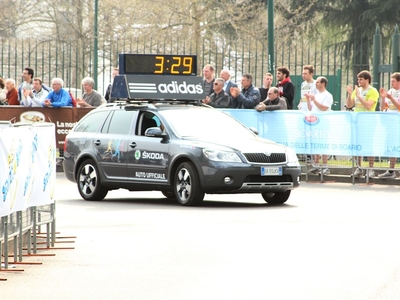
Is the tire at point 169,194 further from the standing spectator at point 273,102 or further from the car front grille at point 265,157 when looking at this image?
the standing spectator at point 273,102

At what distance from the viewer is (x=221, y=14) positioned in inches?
1531

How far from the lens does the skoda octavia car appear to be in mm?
16859

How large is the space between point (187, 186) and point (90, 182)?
2.16 meters

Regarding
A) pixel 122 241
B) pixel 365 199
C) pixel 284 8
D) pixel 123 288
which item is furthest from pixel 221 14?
pixel 123 288

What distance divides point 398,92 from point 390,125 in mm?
795

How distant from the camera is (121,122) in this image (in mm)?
18438

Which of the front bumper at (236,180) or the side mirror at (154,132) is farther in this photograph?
the side mirror at (154,132)

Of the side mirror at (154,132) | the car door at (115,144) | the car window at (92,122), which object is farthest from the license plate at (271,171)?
the car window at (92,122)

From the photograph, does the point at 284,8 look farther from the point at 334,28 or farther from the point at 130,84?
the point at 130,84

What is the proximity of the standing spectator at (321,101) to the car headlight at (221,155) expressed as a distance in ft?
19.3

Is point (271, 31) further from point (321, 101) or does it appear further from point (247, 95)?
point (321, 101)

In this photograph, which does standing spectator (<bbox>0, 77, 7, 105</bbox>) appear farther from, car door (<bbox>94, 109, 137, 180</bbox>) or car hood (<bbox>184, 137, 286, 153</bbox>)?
car hood (<bbox>184, 137, 286, 153</bbox>)

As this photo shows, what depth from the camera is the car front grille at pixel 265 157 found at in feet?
55.4

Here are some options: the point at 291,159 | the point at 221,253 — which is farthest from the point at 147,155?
the point at 221,253
